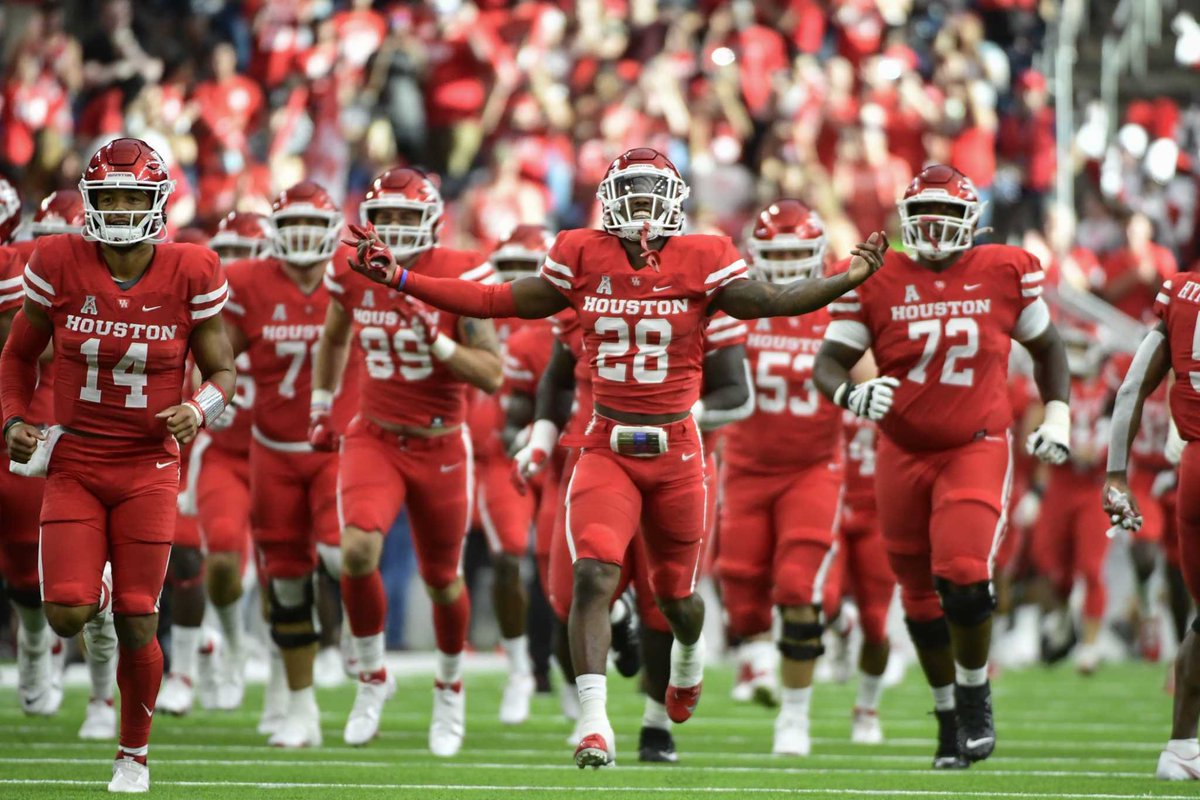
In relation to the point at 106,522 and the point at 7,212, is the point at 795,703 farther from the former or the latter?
the point at 7,212

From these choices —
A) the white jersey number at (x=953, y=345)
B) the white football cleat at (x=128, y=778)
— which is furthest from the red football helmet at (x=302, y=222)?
the white football cleat at (x=128, y=778)

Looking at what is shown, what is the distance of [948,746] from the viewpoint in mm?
8320

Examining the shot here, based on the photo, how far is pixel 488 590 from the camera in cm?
1521

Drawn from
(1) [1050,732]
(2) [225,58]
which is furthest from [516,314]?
(2) [225,58]

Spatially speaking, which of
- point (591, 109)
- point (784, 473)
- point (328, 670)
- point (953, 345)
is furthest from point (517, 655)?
point (591, 109)

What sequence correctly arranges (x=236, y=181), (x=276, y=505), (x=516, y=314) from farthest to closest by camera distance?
(x=236, y=181)
(x=276, y=505)
(x=516, y=314)

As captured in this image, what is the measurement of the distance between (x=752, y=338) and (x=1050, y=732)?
8.10ft

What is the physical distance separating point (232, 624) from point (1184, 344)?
4.94 metres

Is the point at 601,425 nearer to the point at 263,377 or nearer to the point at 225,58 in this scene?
the point at 263,377

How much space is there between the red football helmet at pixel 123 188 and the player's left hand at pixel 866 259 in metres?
2.33

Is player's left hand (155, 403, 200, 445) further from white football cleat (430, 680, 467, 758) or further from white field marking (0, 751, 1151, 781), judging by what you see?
white football cleat (430, 680, 467, 758)

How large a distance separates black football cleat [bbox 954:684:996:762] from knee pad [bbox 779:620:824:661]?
995mm

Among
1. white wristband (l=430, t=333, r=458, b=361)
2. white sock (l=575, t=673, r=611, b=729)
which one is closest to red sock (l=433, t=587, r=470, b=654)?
white wristband (l=430, t=333, r=458, b=361)

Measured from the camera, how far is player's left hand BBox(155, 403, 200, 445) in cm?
677
